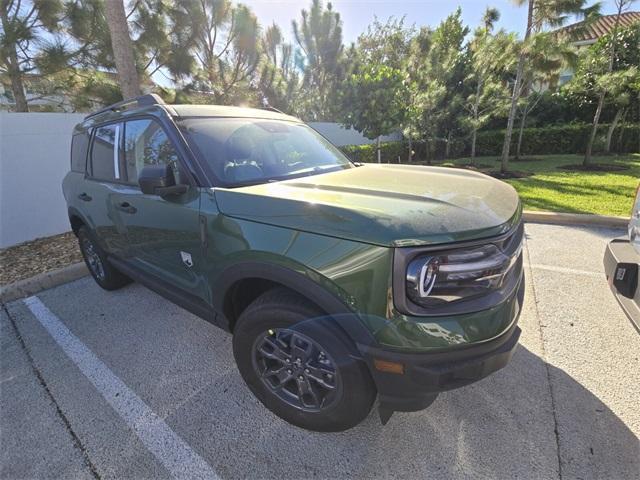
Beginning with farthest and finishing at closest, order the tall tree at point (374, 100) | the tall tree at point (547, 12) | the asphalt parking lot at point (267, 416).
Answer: the tall tree at point (374, 100) → the tall tree at point (547, 12) → the asphalt parking lot at point (267, 416)

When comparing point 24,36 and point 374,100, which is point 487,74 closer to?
point 374,100

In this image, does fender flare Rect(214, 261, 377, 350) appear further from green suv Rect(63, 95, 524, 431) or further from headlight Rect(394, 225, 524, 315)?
headlight Rect(394, 225, 524, 315)

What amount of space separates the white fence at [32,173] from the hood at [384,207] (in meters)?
5.23

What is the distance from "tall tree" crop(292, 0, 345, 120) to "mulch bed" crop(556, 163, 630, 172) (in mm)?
17350

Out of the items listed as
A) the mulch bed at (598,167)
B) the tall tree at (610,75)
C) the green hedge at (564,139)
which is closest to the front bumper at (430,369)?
the mulch bed at (598,167)

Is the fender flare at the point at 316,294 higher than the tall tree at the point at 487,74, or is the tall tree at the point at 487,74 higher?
the tall tree at the point at 487,74

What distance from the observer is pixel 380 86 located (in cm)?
1003

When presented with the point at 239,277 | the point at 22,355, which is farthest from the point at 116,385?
the point at 239,277

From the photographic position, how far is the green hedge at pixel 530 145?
47.2 feet

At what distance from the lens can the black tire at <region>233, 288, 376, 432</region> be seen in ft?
5.22

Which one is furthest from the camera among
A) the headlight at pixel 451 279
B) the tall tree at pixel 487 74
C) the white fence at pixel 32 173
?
the tall tree at pixel 487 74

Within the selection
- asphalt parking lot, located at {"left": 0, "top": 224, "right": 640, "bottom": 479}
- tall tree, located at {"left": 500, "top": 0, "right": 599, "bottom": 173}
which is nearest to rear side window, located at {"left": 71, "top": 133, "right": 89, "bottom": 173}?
asphalt parking lot, located at {"left": 0, "top": 224, "right": 640, "bottom": 479}

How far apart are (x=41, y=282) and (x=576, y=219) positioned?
25.7 feet

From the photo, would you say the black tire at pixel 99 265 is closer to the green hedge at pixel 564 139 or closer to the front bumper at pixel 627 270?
the front bumper at pixel 627 270
